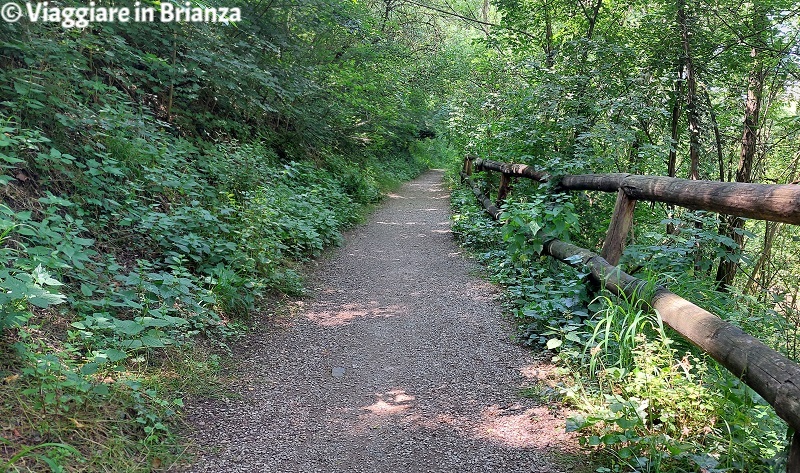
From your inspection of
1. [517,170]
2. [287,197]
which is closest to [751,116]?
[517,170]

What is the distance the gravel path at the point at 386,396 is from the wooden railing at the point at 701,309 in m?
0.93

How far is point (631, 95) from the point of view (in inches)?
278

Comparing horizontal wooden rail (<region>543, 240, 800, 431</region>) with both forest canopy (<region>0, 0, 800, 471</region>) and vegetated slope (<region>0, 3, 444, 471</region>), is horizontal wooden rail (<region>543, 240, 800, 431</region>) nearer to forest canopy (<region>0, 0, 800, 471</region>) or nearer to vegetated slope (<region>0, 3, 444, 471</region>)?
forest canopy (<region>0, 0, 800, 471</region>)

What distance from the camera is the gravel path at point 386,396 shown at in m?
2.82

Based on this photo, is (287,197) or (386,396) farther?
(287,197)

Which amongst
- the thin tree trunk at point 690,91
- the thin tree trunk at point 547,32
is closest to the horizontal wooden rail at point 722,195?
the thin tree trunk at point 690,91

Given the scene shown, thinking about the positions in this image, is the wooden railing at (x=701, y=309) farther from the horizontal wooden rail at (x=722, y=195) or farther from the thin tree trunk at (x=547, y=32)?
the thin tree trunk at (x=547, y=32)

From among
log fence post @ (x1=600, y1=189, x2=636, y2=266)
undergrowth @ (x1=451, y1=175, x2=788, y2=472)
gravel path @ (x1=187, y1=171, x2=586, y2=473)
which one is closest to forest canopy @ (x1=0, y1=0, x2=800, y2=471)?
undergrowth @ (x1=451, y1=175, x2=788, y2=472)

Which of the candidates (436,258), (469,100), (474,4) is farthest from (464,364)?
(474,4)

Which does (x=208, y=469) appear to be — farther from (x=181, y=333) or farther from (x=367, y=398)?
(x=181, y=333)

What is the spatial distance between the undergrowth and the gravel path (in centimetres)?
25

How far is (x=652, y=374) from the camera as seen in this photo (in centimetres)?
293

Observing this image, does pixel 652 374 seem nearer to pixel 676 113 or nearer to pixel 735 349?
pixel 735 349

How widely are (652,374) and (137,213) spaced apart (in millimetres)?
4636
